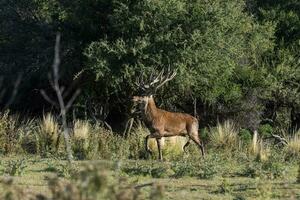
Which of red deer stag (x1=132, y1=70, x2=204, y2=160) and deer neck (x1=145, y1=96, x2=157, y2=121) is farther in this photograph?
deer neck (x1=145, y1=96, x2=157, y2=121)

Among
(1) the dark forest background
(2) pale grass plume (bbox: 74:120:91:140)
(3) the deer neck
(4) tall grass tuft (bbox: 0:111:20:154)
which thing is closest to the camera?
(3) the deer neck

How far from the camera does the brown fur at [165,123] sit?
16859 millimetres

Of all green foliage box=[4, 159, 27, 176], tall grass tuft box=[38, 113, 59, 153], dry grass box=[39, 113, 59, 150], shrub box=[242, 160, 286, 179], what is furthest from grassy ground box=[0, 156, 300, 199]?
dry grass box=[39, 113, 59, 150]

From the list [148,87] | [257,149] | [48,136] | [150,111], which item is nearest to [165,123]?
[150,111]

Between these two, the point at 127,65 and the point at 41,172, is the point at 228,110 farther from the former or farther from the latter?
the point at 41,172

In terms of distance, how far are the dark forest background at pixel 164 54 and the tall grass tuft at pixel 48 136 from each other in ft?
4.76

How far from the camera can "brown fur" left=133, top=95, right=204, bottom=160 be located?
664 inches

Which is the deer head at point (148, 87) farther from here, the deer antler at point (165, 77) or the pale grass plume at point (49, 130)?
the pale grass plume at point (49, 130)

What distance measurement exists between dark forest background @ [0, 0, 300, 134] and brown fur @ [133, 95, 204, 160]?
11.5 ft

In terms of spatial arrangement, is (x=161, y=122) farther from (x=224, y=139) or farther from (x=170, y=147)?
(x=224, y=139)

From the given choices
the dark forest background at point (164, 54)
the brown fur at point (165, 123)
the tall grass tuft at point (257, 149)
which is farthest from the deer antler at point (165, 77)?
the tall grass tuft at point (257, 149)

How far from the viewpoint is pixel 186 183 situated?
1234cm

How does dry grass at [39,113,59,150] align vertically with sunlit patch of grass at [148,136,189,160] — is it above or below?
above

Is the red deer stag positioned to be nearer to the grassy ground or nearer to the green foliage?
the grassy ground
